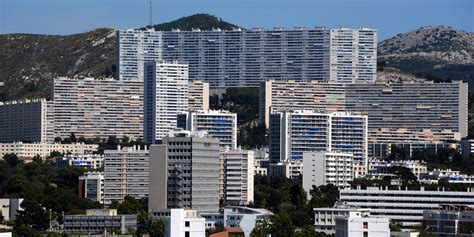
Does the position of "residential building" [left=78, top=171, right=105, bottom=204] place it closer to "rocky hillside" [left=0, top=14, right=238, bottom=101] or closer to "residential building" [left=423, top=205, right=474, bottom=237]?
"residential building" [left=423, top=205, right=474, bottom=237]

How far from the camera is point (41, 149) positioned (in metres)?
117

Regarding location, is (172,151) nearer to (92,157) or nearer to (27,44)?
(92,157)

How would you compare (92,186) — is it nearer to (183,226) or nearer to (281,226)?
(281,226)

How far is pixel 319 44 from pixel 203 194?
51.0 meters

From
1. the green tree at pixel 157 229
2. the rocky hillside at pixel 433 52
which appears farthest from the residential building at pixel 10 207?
the rocky hillside at pixel 433 52

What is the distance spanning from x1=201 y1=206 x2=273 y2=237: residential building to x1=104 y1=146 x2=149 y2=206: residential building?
13563 mm

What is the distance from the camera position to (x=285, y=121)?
10944 centimetres

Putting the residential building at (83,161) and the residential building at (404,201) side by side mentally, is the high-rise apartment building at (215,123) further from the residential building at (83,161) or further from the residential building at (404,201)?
the residential building at (404,201)

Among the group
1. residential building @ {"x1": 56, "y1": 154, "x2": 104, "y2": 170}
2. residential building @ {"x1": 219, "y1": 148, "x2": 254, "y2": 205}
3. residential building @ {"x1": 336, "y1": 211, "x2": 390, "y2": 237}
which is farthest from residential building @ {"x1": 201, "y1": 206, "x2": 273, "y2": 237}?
residential building @ {"x1": 336, "y1": 211, "x2": 390, "y2": 237}

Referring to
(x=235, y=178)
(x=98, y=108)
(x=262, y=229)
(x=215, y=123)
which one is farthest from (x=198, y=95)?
(x=262, y=229)

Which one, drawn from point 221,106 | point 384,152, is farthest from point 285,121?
point 221,106

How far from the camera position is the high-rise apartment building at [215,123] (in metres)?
108

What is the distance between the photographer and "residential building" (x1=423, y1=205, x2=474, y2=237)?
65.1 meters

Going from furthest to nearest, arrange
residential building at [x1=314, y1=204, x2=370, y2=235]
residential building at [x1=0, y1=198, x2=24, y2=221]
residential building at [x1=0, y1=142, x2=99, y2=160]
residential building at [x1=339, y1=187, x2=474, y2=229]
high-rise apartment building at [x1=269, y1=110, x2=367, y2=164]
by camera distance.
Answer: residential building at [x1=0, y1=142, x2=99, y2=160] → high-rise apartment building at [x1=269, y1=110, x2=367, y2=164] → residential building at [x1=0, y1=198, x2=24, y2=221] → residential building at [x1=339, y1=187, x2=474, y2=229] → residential building at [x1=314, y1=204, x2=370, y2=235]
